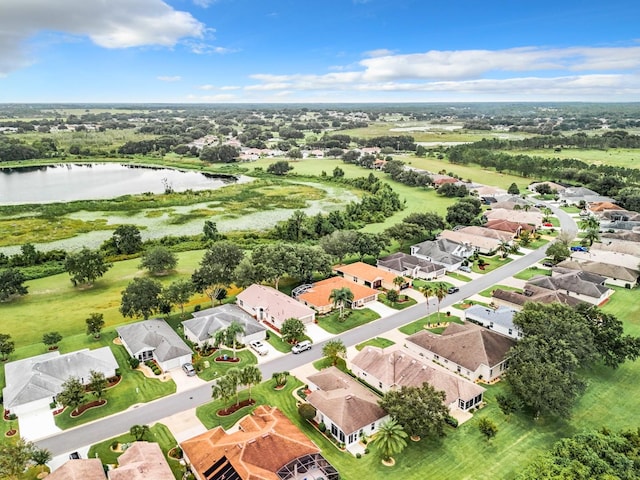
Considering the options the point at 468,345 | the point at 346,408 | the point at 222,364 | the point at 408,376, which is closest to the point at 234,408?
the point at 222,364

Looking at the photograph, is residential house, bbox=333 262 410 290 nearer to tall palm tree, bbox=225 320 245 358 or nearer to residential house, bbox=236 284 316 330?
residential house, bbox=236 284 316 330

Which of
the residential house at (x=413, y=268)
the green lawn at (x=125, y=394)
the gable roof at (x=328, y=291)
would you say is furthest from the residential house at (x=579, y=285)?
the green lawn at (x=125, y=394)

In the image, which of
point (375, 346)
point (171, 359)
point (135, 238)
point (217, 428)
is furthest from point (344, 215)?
point (217, 428)

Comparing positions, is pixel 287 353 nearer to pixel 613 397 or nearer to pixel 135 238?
pixel 613 397

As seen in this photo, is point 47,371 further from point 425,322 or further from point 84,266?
point 425,322

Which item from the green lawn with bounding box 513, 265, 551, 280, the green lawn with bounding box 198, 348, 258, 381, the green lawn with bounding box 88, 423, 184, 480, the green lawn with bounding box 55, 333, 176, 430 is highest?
the green lawn with bounding box 88, 423, 184, 480

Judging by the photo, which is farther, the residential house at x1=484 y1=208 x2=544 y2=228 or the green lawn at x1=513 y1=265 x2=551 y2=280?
the residential house at x1=484 y1=208 x2=544 y2=228

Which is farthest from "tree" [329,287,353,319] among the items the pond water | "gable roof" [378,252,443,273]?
the pond water
